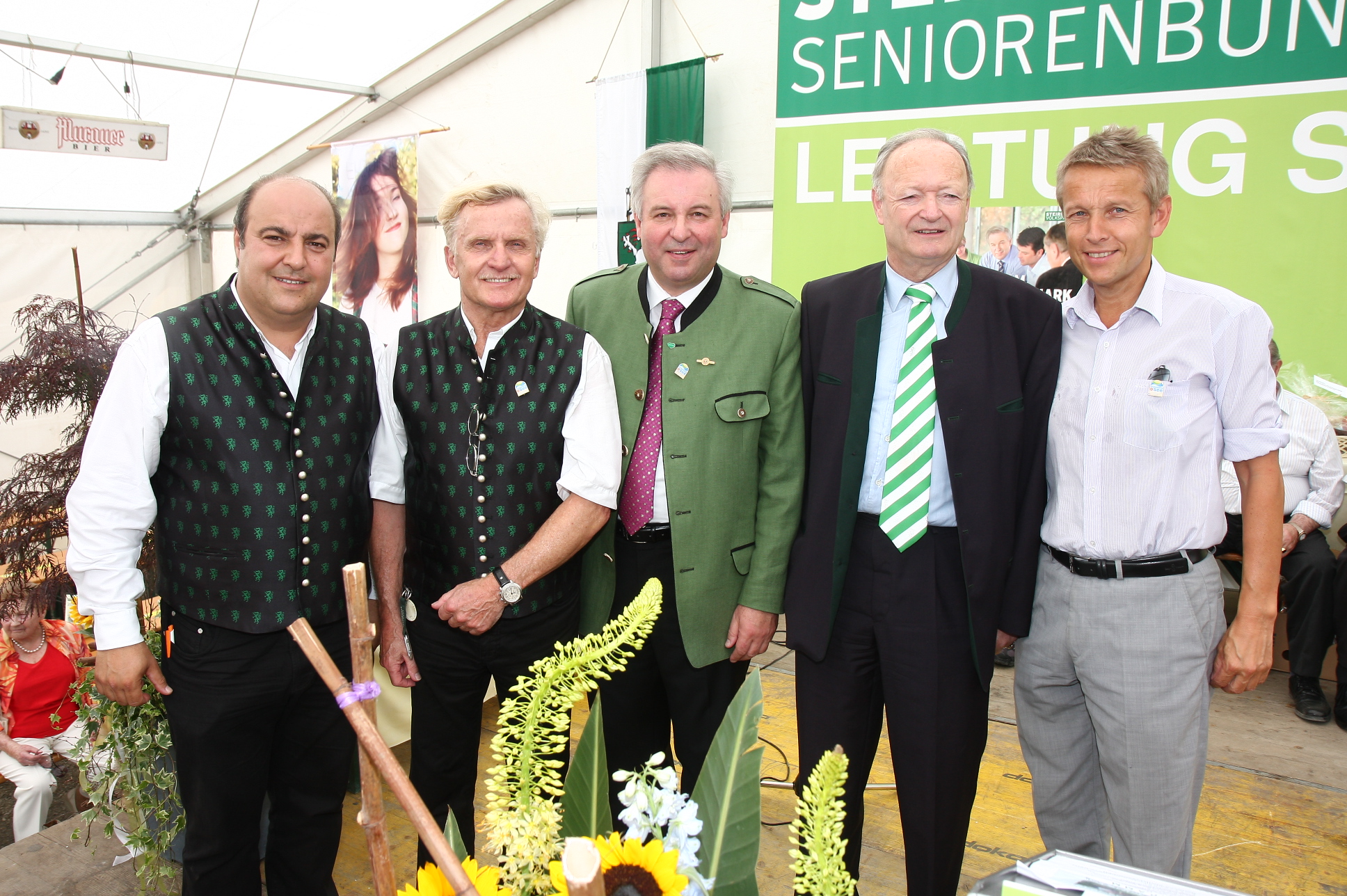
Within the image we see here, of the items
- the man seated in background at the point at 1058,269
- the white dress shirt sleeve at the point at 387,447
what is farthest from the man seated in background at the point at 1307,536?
the white dress shirt sleeve at the point at 387,447

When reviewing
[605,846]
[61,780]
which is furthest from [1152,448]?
[61,780]

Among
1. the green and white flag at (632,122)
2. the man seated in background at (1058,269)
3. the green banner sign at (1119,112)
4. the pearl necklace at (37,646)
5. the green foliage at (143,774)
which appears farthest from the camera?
the green and white flag at (632,122)

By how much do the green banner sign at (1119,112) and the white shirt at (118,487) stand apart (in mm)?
3807

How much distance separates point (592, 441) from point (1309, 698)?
11.3 ft

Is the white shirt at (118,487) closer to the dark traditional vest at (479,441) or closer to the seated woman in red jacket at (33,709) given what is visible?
the dark traditional vest at (479,441)

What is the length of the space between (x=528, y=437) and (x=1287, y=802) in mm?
2745

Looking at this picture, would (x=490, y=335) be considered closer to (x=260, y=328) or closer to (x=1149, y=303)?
(x=260, y=328)

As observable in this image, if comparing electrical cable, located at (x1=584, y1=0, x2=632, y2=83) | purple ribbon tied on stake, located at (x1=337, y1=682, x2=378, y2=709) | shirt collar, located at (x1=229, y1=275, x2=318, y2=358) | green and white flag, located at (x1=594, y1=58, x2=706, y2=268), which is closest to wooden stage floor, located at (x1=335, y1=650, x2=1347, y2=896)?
shirt collar, located at (x1=229, y1=275, x2=318, y2=358)

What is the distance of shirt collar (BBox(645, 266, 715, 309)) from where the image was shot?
82.7 inches

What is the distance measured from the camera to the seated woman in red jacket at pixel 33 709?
3.22m

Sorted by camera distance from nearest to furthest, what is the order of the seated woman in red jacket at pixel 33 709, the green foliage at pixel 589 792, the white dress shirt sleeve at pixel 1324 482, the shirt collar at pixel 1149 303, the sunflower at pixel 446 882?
the sunflower at pixel 446 882 < the green foliage at pixel 589 792 < the shirt collar at pixel 1149 303 < the seated woman in red jacket at pixel 33 709 < the white dress shirt sleeve at pixel 1324 482

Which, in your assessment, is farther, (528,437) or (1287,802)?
(1287,802)

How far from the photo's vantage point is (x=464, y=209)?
6.25 feet

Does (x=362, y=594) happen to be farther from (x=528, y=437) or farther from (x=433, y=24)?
(x=433, y=24)
